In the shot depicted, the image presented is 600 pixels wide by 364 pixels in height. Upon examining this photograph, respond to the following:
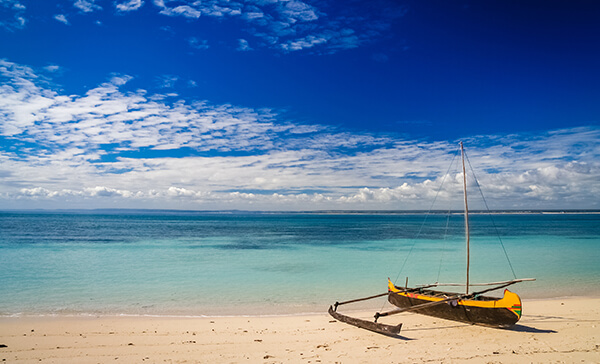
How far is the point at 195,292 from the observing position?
1625 centimetres

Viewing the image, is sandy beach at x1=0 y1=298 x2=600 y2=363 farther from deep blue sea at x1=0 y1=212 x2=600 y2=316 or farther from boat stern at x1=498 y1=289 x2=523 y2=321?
deep blue sea at x1=0 y1=212 x2=600 y2=316

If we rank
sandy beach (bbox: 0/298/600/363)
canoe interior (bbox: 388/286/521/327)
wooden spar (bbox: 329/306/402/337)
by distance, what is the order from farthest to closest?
1. canoe interior (bbox: 388/286/521/327)
2. wooden spar (bbox: 329/306/402/337)
3. sandy beach (bbox: 0/298/600/363)

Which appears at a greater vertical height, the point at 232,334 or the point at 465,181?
the point at 465,181

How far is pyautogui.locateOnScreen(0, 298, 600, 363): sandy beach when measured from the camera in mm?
8188

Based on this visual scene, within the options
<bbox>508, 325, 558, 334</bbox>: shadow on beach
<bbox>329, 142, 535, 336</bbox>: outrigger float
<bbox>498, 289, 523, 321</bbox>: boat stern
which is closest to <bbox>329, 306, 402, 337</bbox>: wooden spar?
<bbox>329, 142, 535, 336</bbox>: outrigger float

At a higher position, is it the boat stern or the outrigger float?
the boat stern

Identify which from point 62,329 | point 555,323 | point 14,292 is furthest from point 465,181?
point 14,292

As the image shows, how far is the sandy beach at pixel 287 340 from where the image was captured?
8.19 metres

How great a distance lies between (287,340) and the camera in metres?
9.48

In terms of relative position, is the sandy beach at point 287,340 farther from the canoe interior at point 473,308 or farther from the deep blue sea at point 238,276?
the deep blue sea at point 238,276

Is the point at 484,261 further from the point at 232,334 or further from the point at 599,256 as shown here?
the point at 232,334

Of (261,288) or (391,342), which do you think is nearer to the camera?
(391,342)

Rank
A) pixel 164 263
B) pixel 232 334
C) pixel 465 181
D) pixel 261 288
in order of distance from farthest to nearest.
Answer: pixel 164 263
pixel 261 288
pixel 465 181
pixel 232 334

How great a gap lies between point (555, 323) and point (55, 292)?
63.4 ft
